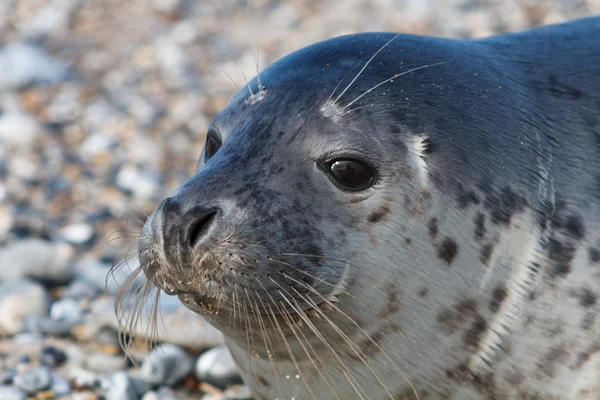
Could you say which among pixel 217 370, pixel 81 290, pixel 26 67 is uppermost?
pixel 26 67

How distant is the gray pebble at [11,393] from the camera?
325 centimetres

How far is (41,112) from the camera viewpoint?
21.2ft

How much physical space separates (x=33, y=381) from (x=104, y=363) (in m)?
0.36

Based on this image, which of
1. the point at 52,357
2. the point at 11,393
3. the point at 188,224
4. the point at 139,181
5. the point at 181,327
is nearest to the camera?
the point at 188,224

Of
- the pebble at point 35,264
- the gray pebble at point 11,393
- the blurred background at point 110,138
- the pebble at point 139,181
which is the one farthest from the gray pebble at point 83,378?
the pebble at point 139,181

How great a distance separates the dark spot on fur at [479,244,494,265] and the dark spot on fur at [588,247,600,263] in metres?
0.29

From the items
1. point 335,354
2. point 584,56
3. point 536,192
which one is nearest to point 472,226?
point 536,192

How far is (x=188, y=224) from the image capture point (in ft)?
7.48

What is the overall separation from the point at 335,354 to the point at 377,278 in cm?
23

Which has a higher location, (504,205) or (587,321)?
(504,205)

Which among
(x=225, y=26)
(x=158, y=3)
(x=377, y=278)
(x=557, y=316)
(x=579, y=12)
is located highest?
(x=158, y=3)

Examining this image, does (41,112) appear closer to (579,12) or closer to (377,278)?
(579,12)

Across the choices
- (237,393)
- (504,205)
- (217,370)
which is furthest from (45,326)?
(504,205)

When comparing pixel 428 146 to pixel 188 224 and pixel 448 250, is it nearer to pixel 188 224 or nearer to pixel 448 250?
pixel 448 250
